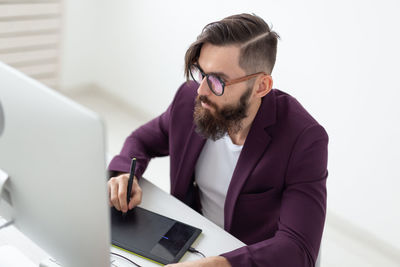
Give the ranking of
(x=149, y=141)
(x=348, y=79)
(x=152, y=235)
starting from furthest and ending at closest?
1. (x=348, y=79)
2. (x=149, y=141)
3. (x=152, y=235)

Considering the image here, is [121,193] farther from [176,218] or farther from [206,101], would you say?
[206,101]

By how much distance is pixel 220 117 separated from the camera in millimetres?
1519

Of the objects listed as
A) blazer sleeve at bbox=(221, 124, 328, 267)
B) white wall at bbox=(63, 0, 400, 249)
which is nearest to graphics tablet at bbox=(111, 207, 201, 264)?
blazer sleeve at bbox=(221, 124, 328, 267)

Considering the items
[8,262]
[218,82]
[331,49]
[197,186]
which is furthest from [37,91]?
[331,49]

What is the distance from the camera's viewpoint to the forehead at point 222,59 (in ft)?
4.67

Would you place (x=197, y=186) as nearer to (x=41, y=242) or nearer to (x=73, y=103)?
(x=41, y=242)

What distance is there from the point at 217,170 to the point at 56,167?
2.74 ft

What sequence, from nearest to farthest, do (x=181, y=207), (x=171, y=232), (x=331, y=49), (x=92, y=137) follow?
(x=92, y=137) < (x=171, y=232) < (x=181, y=207) < (x=331, y=49)

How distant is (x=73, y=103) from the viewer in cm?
81

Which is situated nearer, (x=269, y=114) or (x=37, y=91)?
(x=37, y=91)

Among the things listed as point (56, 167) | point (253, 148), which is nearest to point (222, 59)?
point (253, 148)

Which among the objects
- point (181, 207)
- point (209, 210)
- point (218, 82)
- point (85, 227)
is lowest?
point (209, 210)

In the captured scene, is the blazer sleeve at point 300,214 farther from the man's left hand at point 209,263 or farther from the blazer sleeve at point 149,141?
the blazer sleeve at point 149,141

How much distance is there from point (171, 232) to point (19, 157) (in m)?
0.55
